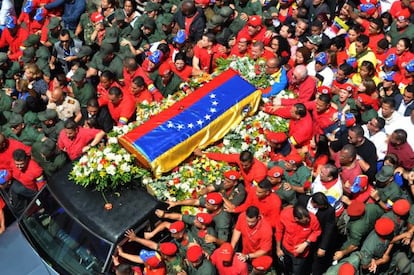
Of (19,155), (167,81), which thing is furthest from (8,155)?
(167,81)

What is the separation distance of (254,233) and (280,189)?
2.98ft

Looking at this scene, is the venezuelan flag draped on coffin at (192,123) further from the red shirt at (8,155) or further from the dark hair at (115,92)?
the red shirt at (8,155)

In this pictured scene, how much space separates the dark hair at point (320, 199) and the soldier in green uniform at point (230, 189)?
107 centimetres

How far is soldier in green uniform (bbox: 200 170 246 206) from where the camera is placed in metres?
8.53

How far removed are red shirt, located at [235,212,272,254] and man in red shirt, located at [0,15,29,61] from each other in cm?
677

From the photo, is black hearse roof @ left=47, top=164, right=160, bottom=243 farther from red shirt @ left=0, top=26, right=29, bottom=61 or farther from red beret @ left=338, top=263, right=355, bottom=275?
red shirt @ left=0, top=26, right=29, bottom=61

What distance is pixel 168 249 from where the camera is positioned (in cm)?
759

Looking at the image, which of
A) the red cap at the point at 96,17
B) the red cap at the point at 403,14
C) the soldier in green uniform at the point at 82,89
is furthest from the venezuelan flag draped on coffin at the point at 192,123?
the red cap at the point at 403,14

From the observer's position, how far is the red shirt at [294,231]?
802 cm

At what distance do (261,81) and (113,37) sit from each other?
10.4 feet

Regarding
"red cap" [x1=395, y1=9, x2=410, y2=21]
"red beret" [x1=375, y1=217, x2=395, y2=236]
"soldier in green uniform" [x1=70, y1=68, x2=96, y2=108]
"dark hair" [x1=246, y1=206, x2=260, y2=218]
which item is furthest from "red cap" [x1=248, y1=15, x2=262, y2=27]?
"red beret" [x1=375, y1=217, x2=395, y2=236]

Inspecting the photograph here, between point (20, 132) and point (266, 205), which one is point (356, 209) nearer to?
point (266, 205)

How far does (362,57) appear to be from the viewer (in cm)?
1120

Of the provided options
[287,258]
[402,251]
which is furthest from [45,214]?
[402,251]
